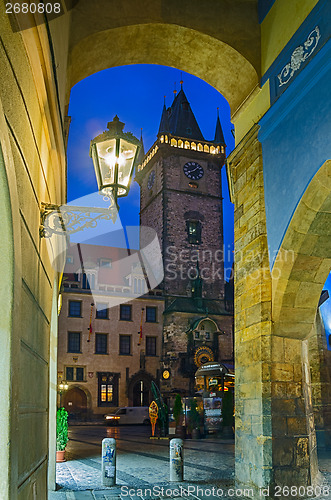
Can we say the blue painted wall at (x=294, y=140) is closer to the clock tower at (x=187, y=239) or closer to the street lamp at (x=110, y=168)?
the street lamp at (x=110, y=168)

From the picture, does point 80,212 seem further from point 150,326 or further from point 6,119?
point 150,326

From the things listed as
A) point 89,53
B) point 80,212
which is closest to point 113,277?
point 89,53

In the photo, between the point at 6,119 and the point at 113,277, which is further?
the point at 113,277

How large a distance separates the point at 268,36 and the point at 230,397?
15.4m

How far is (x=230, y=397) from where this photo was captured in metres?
20.0

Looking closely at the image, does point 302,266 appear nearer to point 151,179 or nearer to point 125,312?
point 125,312

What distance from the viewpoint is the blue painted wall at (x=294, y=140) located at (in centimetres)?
615

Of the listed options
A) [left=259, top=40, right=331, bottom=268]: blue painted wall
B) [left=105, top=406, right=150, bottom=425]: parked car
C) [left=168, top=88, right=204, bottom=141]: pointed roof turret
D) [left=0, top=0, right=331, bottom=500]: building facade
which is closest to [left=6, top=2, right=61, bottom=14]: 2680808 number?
[left=0, top=0, right=331, bottom=500]: building facade

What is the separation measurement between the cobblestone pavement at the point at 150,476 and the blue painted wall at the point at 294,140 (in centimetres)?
393

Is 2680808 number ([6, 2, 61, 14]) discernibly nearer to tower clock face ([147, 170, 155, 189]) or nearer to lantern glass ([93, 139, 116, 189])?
lantern glass ([93, 139, 116, 189])

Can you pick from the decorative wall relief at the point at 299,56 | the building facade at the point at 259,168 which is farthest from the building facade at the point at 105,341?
the decorative wall relief at the point at 299,56

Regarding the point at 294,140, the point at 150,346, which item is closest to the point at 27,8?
the point at 294,140

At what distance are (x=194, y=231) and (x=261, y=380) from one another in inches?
1403

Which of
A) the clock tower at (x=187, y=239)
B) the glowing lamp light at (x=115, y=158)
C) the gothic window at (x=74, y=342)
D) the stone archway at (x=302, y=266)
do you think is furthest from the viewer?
the clock tower at (x=187, y=239)
